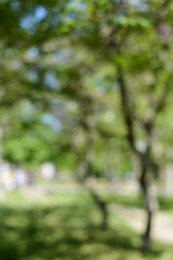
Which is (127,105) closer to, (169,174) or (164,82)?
(164,82)

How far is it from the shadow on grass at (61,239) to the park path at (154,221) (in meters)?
0.86

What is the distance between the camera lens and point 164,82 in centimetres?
1287

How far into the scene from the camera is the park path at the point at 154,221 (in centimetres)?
1681

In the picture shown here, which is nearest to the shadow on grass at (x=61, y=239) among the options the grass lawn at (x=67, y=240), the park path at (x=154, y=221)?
the grass lawn at (x=67, y=240)

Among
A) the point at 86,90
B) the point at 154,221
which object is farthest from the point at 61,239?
the point at 154,221

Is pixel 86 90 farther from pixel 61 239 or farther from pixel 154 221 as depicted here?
pixel 154 221

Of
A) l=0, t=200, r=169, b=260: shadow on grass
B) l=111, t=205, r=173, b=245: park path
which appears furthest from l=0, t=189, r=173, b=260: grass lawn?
l=111, t=205, r=173, b=245: park path

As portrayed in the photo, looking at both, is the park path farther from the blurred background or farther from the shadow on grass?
the shadow on grass

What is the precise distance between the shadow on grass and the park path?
0.86 metres

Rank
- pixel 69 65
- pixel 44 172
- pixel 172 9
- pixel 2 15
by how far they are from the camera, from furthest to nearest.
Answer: pixel 44 172 → pixel 69 65 → pixel 172 9 → pixel 2 15

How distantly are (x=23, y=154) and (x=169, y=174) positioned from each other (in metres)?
14.0

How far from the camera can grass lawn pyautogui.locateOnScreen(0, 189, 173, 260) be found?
12391mm

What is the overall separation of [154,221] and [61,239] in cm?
645

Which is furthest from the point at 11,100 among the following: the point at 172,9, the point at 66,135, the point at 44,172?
the point at 44,172
